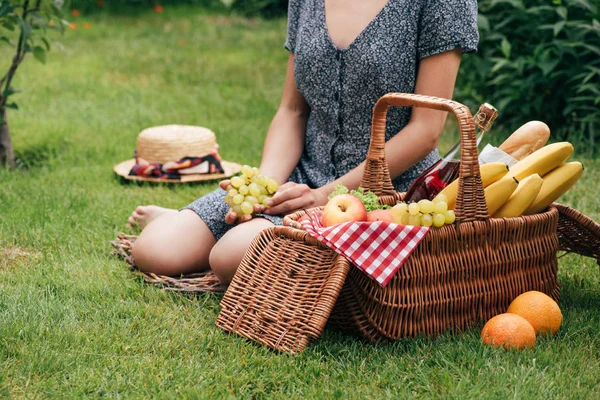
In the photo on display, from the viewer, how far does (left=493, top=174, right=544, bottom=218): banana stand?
2.45 metres

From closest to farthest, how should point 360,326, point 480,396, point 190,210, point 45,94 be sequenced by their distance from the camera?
point 480,396 → point 360,326 → point 190,210 → point 45,94

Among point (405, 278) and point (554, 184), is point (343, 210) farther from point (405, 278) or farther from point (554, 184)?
point (554, 184)

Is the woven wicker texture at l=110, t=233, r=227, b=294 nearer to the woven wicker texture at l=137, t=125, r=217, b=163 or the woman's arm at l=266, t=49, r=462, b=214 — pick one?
the woman's arm at l=266, t=49, r=462, b=214

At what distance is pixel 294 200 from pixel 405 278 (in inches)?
22.6

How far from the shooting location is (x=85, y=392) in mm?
2127

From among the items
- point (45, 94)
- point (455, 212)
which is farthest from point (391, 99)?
point (45, 94)

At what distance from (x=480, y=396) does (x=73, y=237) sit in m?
1.97

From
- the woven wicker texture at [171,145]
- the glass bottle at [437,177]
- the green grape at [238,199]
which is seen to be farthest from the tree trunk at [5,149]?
the glass bottle at [437,177]

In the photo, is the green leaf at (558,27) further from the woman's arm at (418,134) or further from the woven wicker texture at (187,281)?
the woven wicker texture at (187,281)

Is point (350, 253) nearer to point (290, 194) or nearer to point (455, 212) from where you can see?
point (455, 212)

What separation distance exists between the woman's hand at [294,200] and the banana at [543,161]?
663 mm

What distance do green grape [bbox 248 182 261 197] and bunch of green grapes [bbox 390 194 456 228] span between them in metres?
0.57

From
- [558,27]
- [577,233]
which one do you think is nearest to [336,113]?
[577,233]

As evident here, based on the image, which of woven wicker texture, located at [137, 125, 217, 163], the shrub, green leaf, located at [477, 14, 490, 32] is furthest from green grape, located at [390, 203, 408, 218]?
green leaf, located at [477, 14, 490, 32]
